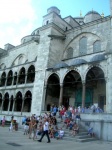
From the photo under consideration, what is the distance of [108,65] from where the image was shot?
16547 mm

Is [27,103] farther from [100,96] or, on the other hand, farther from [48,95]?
[100,96]

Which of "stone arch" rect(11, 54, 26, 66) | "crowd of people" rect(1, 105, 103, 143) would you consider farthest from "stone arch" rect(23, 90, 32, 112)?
"crowd of people" rect(1, 105, 103, 143)

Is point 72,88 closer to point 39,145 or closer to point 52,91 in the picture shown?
point 52,91

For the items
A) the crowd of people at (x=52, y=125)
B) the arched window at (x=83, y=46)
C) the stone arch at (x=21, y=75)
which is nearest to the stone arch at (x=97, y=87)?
the arched window at (x=83, y=46)

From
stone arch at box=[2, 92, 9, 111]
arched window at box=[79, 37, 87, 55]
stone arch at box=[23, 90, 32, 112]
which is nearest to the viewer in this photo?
arched window at box=[79, 37, 87, 55]

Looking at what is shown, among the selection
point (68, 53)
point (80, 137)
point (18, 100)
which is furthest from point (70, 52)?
point (80, 137)

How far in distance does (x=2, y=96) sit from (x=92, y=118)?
700 inches

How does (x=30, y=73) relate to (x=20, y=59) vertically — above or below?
below

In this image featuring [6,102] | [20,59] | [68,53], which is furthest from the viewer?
[20,59]

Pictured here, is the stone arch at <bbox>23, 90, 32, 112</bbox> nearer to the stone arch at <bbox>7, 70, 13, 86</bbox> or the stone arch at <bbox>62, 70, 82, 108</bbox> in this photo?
the stone arch at <bbox>7, 70, 13, 86</bbox>

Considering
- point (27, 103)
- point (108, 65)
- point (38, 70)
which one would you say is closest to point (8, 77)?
point (27, 103)

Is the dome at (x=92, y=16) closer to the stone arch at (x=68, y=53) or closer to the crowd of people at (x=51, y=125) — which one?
the stone arch at (x=68, y=53)

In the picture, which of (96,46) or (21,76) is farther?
(21,76)

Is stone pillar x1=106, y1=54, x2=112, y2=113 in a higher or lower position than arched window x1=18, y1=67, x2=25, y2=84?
lower
